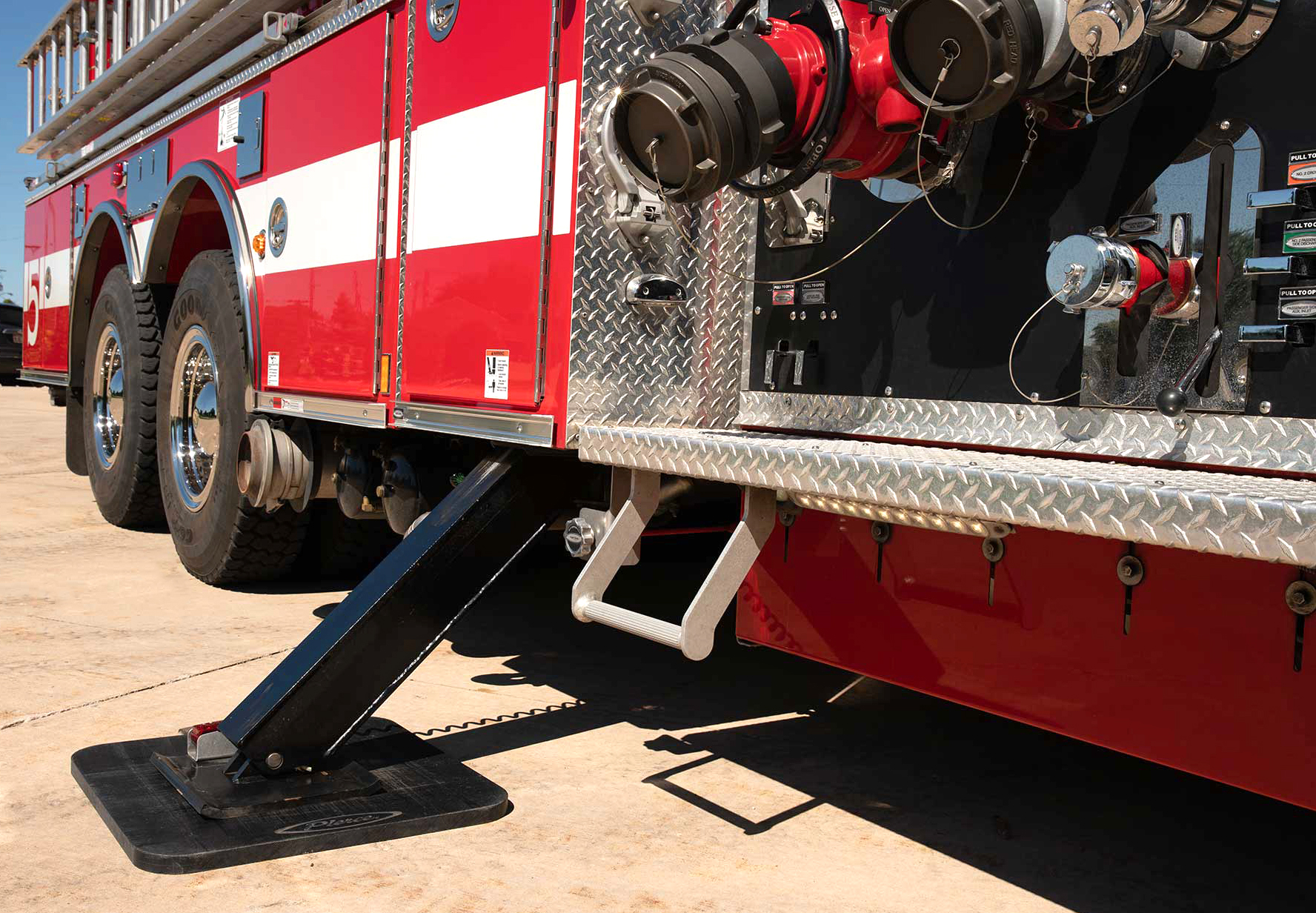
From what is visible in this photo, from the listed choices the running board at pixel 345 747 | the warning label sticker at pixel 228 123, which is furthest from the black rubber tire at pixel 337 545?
the running board at pixel 345 747

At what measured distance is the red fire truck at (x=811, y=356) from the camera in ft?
6.40

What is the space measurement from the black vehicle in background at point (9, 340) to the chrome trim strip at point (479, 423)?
19.8 metres

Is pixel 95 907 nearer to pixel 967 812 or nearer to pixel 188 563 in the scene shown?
pixel 967 812

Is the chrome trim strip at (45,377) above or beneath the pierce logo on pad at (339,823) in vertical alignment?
above

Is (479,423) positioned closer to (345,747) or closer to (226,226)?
(345,747)

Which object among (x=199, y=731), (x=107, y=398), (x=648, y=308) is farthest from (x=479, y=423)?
(x=107, y=398)

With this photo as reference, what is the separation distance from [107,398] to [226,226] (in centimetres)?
200

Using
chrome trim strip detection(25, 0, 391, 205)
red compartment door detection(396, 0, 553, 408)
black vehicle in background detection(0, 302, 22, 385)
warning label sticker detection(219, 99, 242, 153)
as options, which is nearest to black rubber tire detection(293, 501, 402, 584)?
warning label sticker detection(219, 99, 242, 153)

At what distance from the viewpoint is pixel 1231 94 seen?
203cm

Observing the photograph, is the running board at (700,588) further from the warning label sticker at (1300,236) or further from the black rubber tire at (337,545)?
the black rubber tire at (337,545)

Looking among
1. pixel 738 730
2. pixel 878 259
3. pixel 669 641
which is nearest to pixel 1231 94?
pixel 878 259

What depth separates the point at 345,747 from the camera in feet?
9.50

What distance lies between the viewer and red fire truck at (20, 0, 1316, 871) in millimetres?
1952

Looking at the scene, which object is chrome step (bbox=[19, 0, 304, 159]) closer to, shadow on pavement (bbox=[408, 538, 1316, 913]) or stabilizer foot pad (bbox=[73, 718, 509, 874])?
shadow on pavement (bbox=[408, 538, 1316, 913])
